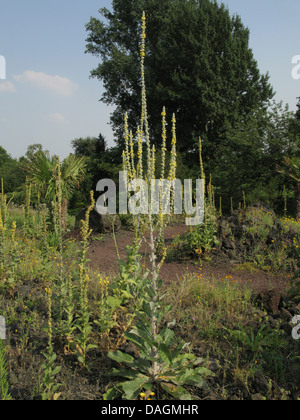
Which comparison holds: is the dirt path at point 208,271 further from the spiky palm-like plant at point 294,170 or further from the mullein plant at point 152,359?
the spiky palm-like plant at point 294,170

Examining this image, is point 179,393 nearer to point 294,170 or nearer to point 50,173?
point 50,173

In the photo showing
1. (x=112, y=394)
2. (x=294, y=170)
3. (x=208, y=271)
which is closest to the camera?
(x=112, y=394)

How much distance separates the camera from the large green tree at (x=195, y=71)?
62.1 feet

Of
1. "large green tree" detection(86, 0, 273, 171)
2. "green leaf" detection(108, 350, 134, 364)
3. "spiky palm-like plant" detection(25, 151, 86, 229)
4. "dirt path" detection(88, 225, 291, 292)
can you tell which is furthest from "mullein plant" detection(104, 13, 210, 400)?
"large green tree" detection(86, 0, 273, 171)

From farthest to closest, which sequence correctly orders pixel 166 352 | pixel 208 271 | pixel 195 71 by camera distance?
pixel 195 71, pixel 208 271, pixel 166 352

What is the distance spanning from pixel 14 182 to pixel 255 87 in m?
17.8

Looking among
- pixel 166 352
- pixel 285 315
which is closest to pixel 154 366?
pixel 166 352

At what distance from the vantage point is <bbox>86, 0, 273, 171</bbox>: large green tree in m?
18.9

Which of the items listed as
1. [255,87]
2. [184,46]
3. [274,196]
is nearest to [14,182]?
[184,46]

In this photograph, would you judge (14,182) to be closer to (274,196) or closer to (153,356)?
(274,196)

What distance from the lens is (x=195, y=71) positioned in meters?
19.3

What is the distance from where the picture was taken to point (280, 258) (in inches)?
237

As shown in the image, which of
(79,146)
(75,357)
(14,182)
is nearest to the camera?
(75,357)

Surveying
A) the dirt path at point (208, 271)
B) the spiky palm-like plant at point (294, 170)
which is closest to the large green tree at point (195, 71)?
the spiky palm-like plant at point (294, 170)
